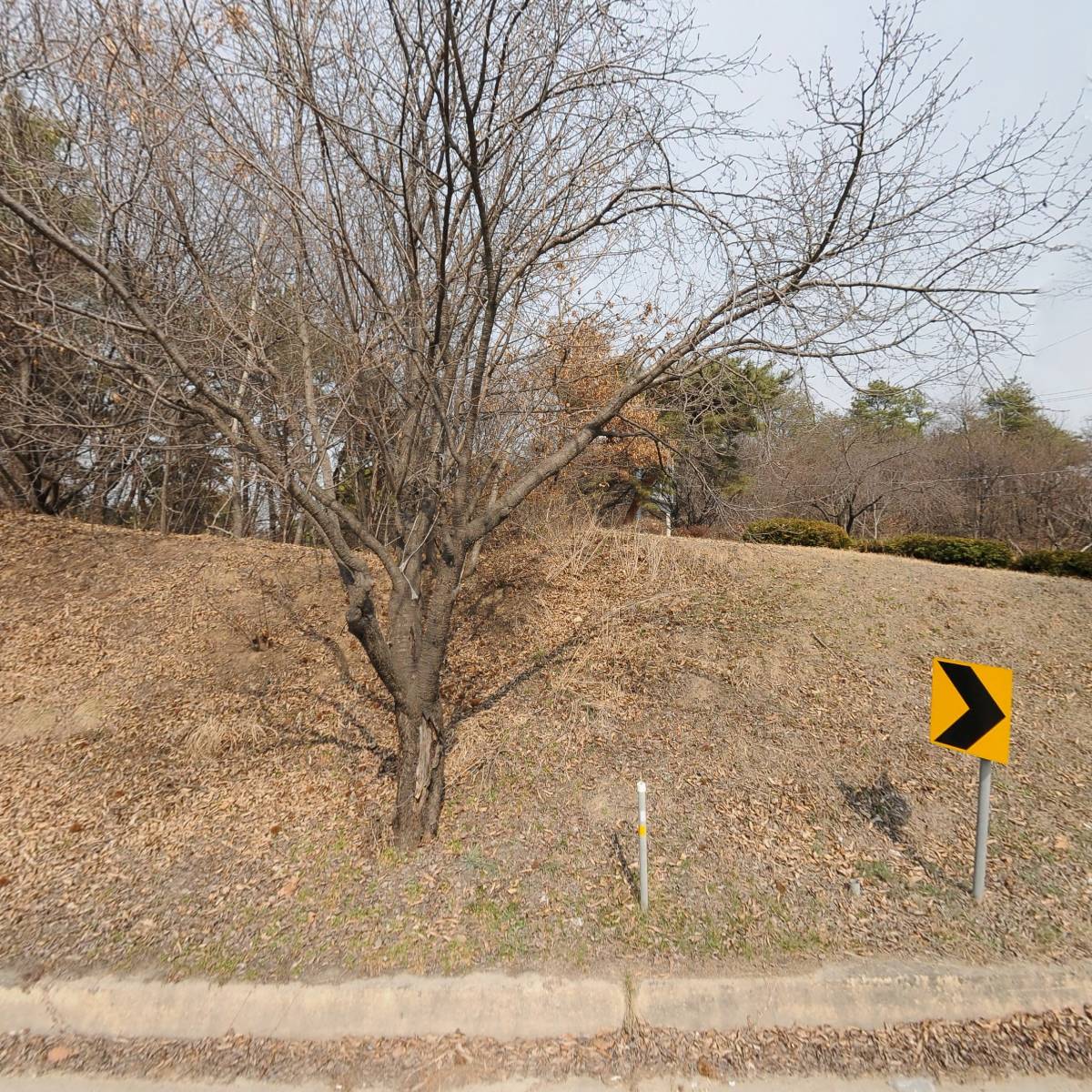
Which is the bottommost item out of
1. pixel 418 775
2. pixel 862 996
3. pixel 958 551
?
pixel 862 996

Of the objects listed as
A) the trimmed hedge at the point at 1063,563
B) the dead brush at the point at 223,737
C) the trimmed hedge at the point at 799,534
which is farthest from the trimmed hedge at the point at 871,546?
the dead brush at the point at 223,737

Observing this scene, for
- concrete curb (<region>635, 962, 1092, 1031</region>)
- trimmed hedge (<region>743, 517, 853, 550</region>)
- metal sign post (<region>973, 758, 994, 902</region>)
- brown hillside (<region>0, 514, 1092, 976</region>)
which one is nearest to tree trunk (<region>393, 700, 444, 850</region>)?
brown hillside (<region>0, 514, 1092, 976</region>)

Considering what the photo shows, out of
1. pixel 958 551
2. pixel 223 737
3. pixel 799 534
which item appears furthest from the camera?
pixel 799 534

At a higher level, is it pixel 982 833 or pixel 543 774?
pixel 982 833

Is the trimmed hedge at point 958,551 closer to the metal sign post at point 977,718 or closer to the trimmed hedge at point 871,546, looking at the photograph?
the trimmed hedge at point 871,546

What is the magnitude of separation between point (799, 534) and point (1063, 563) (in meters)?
4.66

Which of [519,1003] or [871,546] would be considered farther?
[871,546]

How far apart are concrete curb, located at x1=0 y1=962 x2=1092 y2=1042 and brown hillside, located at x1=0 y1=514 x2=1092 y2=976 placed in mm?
149

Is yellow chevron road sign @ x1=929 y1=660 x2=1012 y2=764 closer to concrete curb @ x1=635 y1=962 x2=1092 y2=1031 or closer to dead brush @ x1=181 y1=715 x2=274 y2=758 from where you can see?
concrete curb @ x1=635 y1=962 x2=1092 y2=1031

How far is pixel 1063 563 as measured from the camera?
31.7ft

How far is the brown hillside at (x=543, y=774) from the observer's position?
352 cm

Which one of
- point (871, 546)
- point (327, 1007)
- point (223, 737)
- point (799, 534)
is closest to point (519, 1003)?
point (327, 1007)

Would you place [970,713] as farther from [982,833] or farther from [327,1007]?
[327,1007]

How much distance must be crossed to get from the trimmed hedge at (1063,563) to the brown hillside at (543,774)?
1294 mm
